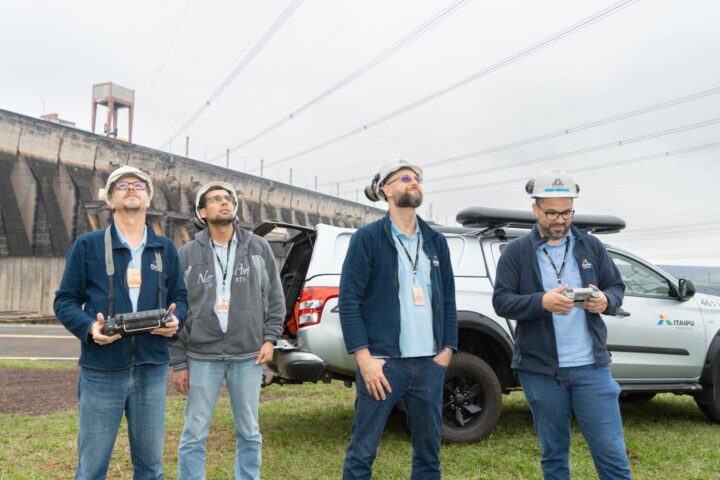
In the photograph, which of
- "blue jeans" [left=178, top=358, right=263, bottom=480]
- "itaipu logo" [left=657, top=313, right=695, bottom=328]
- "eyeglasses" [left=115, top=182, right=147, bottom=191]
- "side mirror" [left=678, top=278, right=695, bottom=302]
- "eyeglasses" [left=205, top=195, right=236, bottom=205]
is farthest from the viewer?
"itaipu logo" [left=657, top=313, right=695, bottom=328]

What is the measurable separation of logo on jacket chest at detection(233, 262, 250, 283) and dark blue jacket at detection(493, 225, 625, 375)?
1.52 meters

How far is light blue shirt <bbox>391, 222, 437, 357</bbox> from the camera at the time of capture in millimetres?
3051

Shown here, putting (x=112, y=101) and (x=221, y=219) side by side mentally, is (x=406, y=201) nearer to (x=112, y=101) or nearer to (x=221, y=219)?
(x=221, y=219)

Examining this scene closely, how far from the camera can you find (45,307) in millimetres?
29266

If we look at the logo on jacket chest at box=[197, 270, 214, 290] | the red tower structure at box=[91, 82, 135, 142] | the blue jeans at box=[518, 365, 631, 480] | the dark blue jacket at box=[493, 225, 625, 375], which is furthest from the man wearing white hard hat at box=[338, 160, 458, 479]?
the red tower structure at box=[91, 82, 135, 142]

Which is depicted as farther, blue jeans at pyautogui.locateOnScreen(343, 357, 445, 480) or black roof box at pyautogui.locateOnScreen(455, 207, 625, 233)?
black roof box at pyautogui.locateOnScreen(455, 207, 625, 233)

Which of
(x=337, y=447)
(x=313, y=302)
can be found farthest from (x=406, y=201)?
(x=337, y=447)

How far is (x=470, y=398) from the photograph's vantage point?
5.13 meters

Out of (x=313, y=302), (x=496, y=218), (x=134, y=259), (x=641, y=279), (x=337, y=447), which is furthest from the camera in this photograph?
(x=641, y=279)

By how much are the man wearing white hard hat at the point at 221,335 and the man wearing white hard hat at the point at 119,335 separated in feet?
1.27

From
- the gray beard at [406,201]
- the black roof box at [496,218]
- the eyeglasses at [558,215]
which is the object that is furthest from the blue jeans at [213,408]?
the black roof box at [496,218]

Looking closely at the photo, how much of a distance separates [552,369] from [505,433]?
9.25 ft

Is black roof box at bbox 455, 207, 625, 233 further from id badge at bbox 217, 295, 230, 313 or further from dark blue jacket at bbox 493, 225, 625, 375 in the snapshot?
id badge at bbox 217, 295, 230, 313

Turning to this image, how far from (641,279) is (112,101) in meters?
50.4
